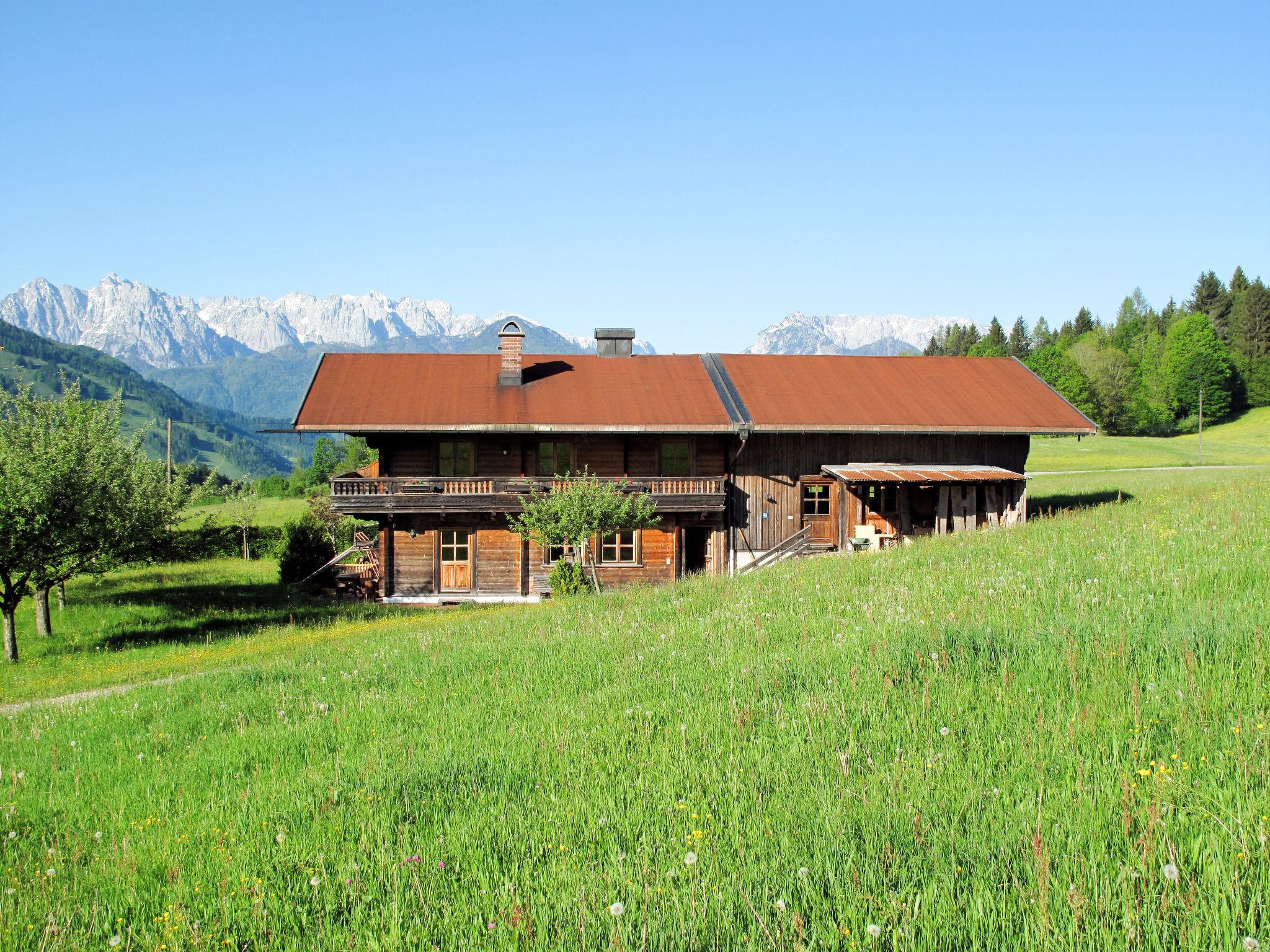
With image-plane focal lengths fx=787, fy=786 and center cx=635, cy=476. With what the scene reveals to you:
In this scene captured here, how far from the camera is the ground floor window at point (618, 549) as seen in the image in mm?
27547

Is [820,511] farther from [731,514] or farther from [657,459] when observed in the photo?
[657,459]

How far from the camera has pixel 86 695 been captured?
42.1 feet

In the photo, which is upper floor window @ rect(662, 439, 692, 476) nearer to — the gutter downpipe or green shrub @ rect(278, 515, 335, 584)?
the gutter downpipe

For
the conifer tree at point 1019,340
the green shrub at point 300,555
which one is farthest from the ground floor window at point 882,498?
the conifer tree at point 1019,340

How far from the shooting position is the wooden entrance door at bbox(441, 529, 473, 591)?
88.3ft

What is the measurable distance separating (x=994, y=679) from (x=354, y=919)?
4.76m

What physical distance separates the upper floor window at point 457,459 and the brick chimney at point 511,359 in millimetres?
2844

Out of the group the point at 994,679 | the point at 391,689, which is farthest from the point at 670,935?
the point at 391,689

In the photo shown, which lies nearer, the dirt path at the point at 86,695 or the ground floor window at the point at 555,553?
the dirt path at the point at 86,695

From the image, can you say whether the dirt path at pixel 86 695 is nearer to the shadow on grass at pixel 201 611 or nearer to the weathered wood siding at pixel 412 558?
the shadow on grass at pixel 201 611

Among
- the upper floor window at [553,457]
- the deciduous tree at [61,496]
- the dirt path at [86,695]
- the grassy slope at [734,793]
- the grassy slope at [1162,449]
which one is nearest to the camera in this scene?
the grassy slope at [734,793]

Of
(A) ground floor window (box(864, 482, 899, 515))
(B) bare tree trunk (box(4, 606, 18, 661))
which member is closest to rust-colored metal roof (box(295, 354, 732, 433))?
(A) ground floor window (box(864, 482, 899, 515))

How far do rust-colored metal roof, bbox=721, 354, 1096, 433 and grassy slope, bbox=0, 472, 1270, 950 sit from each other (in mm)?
18691

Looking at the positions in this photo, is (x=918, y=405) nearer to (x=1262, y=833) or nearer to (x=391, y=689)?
(x=391, y=689)
